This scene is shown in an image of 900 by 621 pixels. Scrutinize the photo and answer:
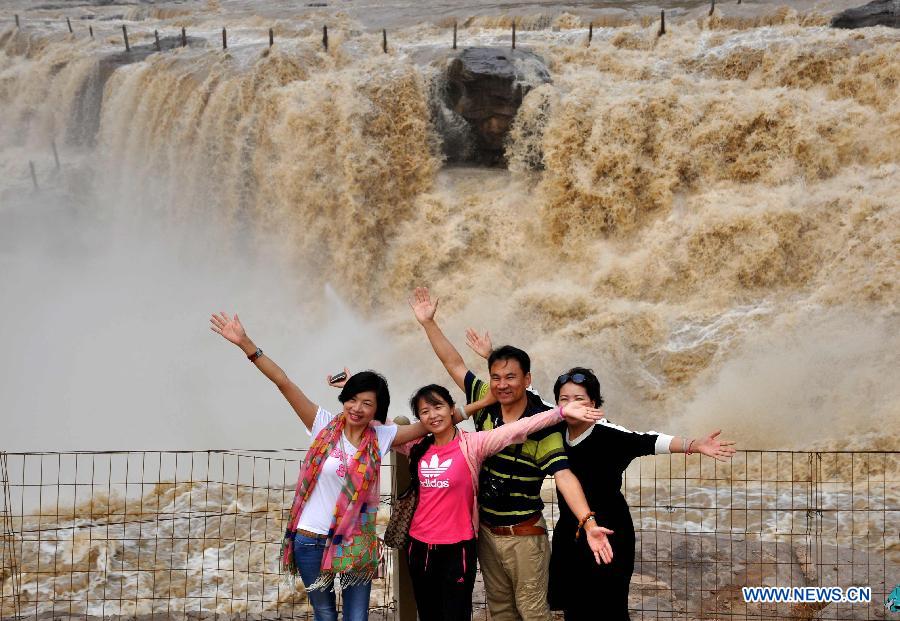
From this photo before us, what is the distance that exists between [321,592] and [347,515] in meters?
0.29

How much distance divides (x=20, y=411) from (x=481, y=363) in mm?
5008

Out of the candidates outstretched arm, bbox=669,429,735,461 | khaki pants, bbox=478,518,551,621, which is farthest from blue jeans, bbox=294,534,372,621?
outstretched arm, bbox=669,429,735,461

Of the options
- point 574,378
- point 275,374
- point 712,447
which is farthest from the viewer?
point 275,374

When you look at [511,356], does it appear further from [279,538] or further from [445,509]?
[279,538]

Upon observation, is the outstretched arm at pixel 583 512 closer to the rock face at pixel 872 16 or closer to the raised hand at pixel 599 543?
the raised hand at pixel 599 543

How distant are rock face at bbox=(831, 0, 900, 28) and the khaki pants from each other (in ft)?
35.9

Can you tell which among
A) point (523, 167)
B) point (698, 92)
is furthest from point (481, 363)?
point (698, 92)

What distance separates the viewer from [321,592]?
2965mm

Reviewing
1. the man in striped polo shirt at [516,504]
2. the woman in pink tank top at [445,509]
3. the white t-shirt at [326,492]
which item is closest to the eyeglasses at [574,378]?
the man in striped polo shirt at [516,504]

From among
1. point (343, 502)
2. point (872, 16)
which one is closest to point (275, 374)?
point (343, 502)

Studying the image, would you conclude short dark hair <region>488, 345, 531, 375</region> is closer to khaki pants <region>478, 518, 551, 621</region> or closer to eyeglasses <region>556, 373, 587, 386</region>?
eyeglasses <region>556, 373, 587, 386</region>

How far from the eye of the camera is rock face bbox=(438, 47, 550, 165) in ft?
40.8
